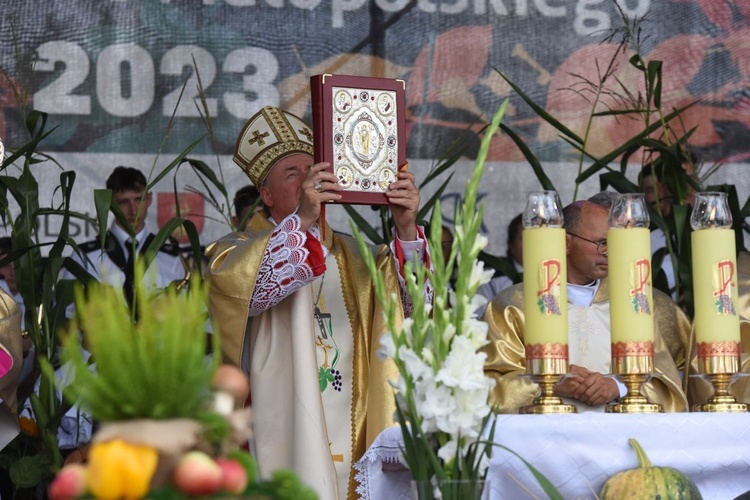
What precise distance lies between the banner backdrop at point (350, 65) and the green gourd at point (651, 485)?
465 cm

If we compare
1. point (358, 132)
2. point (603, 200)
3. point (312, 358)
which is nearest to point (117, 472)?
point (358, 132)

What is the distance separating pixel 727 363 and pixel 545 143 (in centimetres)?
445

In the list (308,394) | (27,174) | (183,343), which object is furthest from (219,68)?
(183,343)

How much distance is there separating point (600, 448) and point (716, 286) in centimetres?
49

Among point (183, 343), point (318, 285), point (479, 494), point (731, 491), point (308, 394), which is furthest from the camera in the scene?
point (318, 285)

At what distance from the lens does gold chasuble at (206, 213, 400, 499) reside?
13.3ft

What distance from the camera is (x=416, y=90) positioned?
23.4 ft

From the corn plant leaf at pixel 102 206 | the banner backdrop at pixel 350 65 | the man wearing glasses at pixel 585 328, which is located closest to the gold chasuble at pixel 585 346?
the man wearing glasses at pixel 585 328

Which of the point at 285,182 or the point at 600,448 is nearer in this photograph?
the point at 600,448

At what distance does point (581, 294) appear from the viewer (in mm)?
4461

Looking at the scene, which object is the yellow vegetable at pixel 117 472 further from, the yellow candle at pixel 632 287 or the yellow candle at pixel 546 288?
the yellow candle at pixel 632 287

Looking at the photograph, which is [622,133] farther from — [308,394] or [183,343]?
[183,343]

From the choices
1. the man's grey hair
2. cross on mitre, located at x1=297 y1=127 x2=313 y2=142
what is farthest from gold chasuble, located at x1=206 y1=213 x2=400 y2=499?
the man's grey hair

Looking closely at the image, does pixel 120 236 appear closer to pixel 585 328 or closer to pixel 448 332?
pixel 585 328
